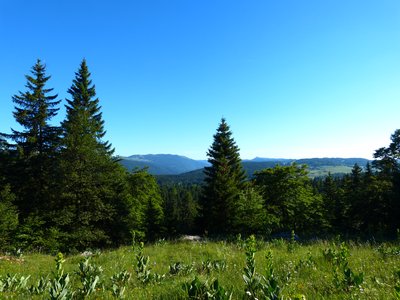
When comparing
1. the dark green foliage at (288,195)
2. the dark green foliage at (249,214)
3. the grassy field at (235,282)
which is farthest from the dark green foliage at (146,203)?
the grassy field at (235,282)

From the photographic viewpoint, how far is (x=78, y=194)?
1158 inches

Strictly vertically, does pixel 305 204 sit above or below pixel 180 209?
above

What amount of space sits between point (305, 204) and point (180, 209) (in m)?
80.0

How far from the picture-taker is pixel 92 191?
29.6 metres

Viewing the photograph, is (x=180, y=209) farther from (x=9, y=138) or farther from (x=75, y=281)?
(x=75, y=281)

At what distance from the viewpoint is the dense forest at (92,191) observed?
27406 millimetres

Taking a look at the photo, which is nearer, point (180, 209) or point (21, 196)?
point (21, 196)

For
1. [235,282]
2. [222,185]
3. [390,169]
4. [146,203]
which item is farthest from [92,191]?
[390,169]

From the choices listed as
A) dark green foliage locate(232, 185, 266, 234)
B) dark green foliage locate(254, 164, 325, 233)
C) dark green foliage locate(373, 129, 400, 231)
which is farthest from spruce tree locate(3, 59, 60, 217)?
dark green foliage locate(373, 129, 400, 231)

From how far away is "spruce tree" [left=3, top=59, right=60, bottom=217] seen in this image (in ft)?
100

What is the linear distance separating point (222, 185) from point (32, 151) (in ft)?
71.4

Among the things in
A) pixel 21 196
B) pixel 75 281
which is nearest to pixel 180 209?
pixel 21 196

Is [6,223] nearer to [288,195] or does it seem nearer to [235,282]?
[235,282]

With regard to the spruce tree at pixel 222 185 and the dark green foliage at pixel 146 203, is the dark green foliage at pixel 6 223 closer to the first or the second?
the dark green foliage at pixel 146 203
